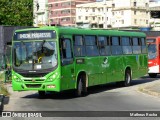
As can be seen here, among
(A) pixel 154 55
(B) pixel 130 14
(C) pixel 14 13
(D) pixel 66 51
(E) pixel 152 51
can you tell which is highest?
(C) pixel 14 13

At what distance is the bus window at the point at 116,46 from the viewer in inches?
969

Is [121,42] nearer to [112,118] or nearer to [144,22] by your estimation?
[112,118]

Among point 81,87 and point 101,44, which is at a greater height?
point 101,44

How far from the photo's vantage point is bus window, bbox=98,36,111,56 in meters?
23.2

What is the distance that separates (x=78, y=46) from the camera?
20875 millimetres

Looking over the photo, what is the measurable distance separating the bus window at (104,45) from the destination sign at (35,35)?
4.23 meters

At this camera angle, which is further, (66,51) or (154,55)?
(154,55)

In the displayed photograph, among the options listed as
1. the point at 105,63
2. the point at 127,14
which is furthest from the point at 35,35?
the point at 127,14

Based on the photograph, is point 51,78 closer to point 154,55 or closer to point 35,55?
point 35,55

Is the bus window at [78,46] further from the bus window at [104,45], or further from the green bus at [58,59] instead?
the bus window at [104,45]

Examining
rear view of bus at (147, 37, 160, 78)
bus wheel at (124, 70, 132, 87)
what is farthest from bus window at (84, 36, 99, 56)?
rear view of bus at (147, 37, 160, 78)

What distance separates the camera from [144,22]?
145625 mm

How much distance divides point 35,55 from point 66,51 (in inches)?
50.4

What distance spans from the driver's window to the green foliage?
52.9 m
